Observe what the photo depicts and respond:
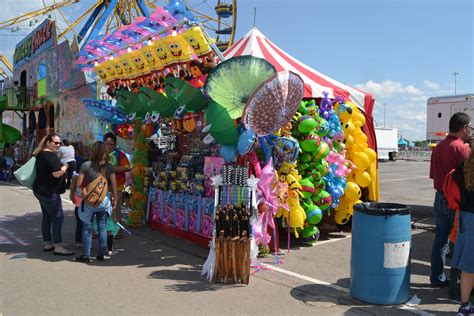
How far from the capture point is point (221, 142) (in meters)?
5.87

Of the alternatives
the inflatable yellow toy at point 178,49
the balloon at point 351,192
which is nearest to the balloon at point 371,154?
the balloon at point 351,192

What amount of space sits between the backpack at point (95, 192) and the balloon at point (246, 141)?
6.53 feet

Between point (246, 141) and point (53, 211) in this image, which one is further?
point (53, 211)

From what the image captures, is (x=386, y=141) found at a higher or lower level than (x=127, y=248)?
higher

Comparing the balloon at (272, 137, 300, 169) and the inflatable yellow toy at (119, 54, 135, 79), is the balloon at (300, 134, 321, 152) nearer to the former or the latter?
the balloon at (272, 137, 300, 169)

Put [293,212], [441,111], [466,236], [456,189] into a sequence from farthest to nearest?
1. [441,111]
2. [293,212]
3. [456,189]
4. [466,236]

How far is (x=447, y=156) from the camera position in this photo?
15.9ft

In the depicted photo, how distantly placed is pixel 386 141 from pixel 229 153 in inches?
1315

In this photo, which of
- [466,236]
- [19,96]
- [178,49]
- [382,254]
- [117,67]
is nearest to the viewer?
[466,236]

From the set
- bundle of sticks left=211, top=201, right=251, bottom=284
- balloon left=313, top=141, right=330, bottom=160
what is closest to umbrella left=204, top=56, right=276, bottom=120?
bundle of sticks left=211, top=201, right=251, bottom=284

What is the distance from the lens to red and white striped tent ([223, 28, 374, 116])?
293 inches

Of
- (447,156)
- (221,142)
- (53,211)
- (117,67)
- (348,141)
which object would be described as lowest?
(53,211)

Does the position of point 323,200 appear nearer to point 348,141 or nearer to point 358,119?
point 348,141

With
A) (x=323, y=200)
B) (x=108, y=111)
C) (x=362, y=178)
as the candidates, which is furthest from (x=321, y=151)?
(x=108, y=111)
